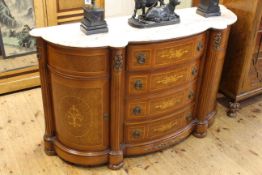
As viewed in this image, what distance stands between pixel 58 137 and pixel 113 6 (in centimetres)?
150

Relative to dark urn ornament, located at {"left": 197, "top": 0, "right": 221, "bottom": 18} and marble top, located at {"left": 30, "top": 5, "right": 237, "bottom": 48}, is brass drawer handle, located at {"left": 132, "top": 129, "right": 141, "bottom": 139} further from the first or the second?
dark urn ornament, located at {"left": 197, "top": 0, "right": 221, "bottom": 18}

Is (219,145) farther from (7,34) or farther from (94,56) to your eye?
(7,34)

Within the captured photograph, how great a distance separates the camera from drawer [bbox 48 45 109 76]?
175 cm

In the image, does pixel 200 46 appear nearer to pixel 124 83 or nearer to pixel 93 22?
pixel 124 83

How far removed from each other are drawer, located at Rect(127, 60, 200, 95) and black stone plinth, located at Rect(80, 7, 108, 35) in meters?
0.33

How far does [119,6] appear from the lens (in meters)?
3.12

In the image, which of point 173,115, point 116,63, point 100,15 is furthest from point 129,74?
point 173,115

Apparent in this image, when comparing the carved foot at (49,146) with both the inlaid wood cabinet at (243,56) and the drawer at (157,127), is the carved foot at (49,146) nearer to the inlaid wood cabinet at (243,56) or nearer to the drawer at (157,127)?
the drawer at (157,127)

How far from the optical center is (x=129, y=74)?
1.90 m

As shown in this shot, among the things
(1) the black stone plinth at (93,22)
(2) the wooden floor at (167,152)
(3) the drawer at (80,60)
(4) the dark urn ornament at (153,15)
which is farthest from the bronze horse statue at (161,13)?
(2) the wooden floor at (167,152)

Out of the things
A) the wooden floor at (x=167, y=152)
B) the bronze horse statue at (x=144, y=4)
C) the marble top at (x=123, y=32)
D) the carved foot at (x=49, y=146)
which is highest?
the bronze horse statue at (x=144, y=4)

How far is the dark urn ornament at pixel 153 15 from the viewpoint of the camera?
1969mm

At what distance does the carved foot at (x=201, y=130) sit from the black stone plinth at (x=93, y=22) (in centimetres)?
106

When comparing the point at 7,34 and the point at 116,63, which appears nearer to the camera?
the point at 116,63
